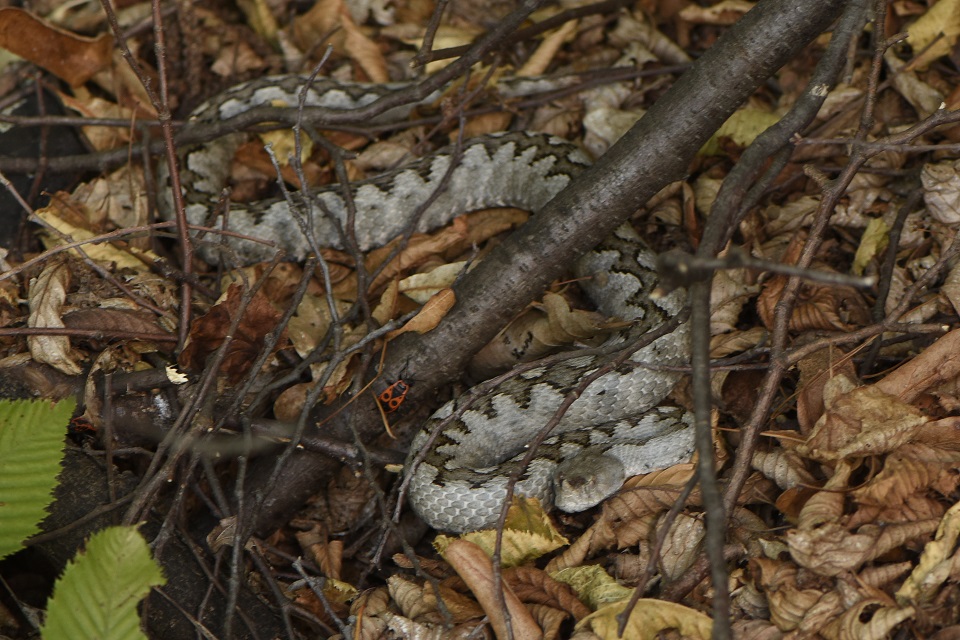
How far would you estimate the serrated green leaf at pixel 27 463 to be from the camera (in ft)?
10.3

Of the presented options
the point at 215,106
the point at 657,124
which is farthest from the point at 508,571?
the point at 215,106

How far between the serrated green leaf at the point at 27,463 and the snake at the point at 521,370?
1.12 metres

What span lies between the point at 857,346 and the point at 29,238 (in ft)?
15.0

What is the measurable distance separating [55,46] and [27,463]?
135 inches

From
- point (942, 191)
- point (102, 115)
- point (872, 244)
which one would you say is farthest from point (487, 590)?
point (102, 115)

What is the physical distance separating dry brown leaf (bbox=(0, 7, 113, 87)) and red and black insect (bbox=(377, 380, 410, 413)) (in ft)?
10.9

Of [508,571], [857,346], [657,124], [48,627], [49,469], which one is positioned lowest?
[508,571]

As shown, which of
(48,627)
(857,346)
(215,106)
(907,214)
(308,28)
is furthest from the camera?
(308,28)

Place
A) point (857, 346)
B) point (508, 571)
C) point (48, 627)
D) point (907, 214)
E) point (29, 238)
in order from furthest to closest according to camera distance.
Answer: point (29, 238)
point (907, 214)
point (857, 346)
point (508, 571)
point (48, 627)

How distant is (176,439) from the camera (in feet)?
11.9

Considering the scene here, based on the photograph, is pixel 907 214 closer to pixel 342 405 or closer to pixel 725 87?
pixel 725 87

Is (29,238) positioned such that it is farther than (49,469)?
Yes

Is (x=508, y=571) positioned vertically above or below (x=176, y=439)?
below

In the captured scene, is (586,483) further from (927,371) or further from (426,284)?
(927,371)
